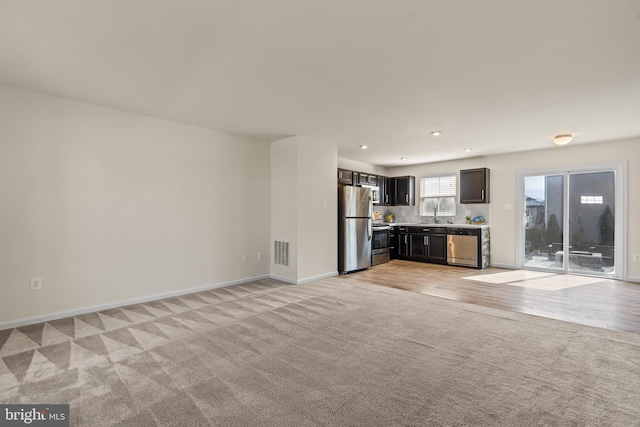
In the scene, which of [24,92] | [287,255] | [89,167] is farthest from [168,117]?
[287,255]

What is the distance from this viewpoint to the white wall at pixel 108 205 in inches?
123

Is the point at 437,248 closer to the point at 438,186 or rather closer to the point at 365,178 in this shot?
the point at 438,186

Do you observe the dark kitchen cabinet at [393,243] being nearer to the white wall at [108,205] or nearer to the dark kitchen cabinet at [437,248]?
the dark kitchen cabinet at [437,248]

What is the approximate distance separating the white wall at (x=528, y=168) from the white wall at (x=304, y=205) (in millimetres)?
3590

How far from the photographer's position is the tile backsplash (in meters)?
6.89

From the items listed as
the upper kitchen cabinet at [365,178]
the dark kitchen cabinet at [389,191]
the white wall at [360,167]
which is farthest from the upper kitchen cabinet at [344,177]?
the dark kitchen cabinet at [389,191]

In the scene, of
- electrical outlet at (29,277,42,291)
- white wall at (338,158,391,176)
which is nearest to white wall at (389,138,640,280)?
white wall at (338,158,391,176)

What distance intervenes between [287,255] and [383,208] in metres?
4.23

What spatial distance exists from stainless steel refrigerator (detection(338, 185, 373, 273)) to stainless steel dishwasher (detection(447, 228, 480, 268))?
199cm

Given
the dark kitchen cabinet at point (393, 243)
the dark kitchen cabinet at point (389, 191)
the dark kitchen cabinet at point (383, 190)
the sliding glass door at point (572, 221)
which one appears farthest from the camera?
the dark kitchen cabinet at point (389, 191)

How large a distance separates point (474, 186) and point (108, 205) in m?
6.94

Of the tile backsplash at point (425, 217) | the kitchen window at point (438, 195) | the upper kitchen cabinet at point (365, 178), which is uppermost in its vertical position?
the upper kitchen cabinet at point (365, 178)

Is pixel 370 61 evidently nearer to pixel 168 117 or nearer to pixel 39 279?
pixel 168 117

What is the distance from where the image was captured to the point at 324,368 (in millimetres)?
2270
